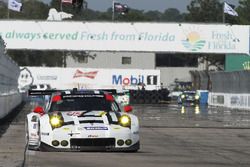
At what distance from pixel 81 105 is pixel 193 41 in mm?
32259

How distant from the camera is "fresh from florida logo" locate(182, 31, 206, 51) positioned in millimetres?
47875

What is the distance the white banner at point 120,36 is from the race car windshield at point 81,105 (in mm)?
31209

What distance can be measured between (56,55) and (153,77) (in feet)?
113

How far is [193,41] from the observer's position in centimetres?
4794

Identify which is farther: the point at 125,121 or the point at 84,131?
the point at 125,121

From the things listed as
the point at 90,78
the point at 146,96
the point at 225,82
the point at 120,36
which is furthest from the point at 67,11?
the point at 120,36

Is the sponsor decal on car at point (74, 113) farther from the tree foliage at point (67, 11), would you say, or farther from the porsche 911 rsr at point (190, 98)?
the tree foliage at point (67, 11)

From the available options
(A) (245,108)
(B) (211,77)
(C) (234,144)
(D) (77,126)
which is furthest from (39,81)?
(D) (77,126)

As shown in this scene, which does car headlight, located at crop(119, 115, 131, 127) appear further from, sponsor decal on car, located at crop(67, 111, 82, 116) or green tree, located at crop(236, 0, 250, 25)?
green tree, located at crop(236, 0, 250, 25)

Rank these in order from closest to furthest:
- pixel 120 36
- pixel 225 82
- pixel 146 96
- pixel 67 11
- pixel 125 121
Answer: pixel 125 121
pixel 120 36
pixel 225 82
pixel 146 96
pixel 67 11

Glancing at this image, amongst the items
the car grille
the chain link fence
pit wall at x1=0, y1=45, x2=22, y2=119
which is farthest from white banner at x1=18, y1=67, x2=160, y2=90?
the car grille

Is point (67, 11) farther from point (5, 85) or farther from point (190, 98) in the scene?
point (5, 85)

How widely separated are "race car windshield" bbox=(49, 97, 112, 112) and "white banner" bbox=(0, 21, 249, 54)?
3121 cm

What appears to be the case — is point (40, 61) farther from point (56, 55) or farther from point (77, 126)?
point (77, 126)
